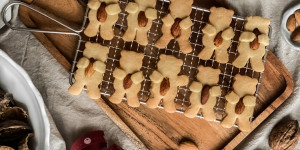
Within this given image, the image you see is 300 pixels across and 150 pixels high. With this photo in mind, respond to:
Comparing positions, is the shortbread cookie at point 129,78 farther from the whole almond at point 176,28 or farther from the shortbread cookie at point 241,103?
the shortbread cookie at point 241,103

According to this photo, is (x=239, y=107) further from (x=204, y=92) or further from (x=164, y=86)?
(x=164, y=86)

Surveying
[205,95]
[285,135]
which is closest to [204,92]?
[205,95]

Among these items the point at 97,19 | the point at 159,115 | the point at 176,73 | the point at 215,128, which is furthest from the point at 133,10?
the point at 215,128

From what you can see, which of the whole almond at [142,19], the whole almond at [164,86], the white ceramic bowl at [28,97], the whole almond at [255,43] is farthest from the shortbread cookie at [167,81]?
the white ceramic bowl at [28,97]

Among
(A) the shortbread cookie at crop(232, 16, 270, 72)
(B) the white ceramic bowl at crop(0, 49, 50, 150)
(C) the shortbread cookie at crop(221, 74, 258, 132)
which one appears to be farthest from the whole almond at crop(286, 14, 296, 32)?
(B) the white ceramic bowl at crop(0, 49, 50, 150)

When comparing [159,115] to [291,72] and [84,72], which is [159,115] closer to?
[84,72]

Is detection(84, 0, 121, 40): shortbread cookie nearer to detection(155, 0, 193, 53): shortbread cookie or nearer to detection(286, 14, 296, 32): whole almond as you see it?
detection(155, 0, 193, 53): shortbread cookie
